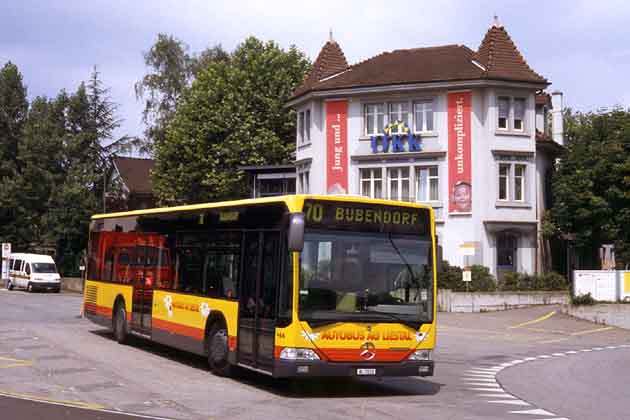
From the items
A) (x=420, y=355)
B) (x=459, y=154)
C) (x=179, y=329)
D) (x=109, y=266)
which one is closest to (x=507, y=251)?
(x=459, y=154)

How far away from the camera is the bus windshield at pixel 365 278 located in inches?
513

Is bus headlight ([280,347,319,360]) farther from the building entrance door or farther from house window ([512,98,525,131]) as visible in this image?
house window ([512,98,525,131])

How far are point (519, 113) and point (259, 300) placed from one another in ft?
102

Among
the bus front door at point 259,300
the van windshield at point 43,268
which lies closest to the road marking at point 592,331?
the bus front door at point 259,300

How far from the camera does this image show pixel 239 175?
170 feet

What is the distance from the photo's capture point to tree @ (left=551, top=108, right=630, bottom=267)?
40.9 meters

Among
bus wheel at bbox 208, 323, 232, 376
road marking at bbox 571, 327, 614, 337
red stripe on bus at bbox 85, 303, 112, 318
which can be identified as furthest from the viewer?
road marking at bbox 571, 327, 614, 337

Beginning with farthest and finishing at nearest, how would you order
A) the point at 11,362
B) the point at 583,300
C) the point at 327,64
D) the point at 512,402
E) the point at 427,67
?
the point at 327,64 < the point at 427,67 < the point at 583,300 < the point at 11,362 < the point at 512,402

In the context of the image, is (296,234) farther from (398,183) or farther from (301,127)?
(301,127)

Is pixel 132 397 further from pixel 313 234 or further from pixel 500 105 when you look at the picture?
pixel 500 105

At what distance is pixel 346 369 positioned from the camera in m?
13.1

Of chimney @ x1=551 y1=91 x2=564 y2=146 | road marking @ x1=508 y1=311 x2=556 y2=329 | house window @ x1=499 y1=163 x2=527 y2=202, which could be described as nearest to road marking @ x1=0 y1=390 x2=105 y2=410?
road marking @ x1=508 y1=311 x2=556 y2=329

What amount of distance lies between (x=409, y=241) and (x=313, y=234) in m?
1.66

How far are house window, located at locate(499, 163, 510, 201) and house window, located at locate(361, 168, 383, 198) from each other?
19.0 ft
